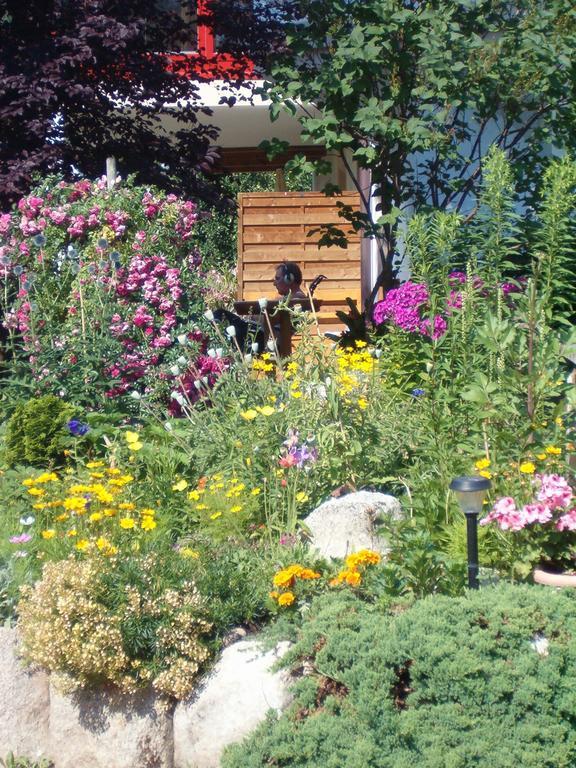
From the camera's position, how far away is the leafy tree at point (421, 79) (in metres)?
7.16

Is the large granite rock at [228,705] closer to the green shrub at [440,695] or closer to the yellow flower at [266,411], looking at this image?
the green shrub at [440,695]

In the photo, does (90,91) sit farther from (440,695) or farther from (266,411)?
(440,695)

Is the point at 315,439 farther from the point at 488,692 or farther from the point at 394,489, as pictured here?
the point at 488,692

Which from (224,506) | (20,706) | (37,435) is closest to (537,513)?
(224,506)

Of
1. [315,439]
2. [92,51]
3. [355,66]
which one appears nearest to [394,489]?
[315,439]

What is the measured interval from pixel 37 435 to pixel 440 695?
2890mm

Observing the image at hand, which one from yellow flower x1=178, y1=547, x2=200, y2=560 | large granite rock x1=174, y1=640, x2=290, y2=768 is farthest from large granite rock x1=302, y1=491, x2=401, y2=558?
large granite rock x1=174, y1=640, x2=290, y2=768

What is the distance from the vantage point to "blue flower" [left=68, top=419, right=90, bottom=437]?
200 inches

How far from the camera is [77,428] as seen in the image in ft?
16.8

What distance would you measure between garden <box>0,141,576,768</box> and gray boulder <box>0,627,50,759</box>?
0.16m

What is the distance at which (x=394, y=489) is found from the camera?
4688 mm

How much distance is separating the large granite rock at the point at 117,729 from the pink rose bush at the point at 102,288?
2522 mm

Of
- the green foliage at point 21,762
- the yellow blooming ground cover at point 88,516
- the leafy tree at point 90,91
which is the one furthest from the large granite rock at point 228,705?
the leafy tree at point 90,91

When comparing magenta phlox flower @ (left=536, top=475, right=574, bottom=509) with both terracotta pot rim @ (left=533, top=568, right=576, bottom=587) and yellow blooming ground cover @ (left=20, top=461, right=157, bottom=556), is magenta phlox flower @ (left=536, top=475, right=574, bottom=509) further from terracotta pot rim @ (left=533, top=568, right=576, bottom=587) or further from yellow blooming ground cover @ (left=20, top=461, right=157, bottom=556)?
yellow blooming ground cover @ (left=20, top=461, right=157, bottom=556)
